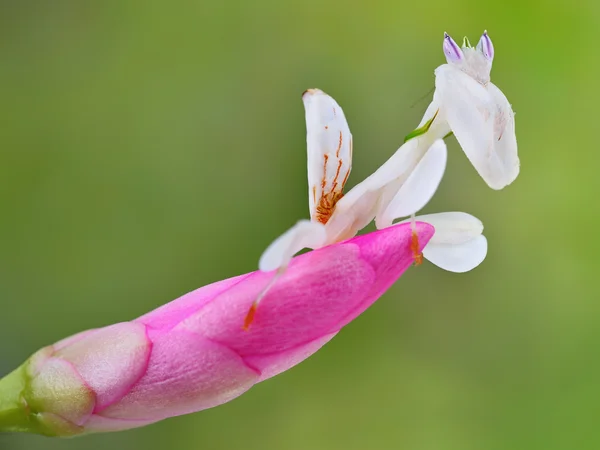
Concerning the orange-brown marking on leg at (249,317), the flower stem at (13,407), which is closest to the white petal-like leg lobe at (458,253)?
the orange-brown marking on leg at (249,317)

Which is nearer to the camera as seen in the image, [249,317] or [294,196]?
[249,317]

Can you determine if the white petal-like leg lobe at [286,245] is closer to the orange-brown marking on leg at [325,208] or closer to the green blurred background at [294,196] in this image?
the orange-brown marking on leg at [325,208]

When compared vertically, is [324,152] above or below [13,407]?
above

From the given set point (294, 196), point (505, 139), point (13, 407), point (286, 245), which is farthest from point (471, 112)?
point (294, 196)

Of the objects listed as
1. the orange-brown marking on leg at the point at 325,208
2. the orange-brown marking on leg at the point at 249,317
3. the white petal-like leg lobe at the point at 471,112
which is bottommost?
the orange-brown marking on leg at the point at 249,317

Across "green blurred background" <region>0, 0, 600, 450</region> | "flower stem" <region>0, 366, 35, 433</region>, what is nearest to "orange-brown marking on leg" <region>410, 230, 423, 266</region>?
"flower stem" <region>0, 366, 35, 433</region>

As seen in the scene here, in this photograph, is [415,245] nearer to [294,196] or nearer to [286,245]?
[286,245]
